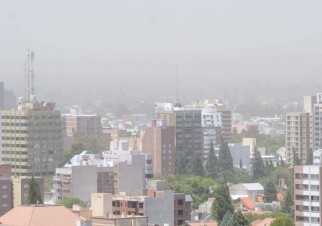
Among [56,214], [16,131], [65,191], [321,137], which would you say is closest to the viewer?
[56,214]

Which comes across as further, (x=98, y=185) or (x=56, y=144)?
(x=56, y=144)

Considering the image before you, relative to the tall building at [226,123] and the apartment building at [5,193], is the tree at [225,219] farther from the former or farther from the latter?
the tall building at [226,123]

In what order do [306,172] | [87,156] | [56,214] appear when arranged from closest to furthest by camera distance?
1. [56,214]
2. [306,172]
3. [87,156]

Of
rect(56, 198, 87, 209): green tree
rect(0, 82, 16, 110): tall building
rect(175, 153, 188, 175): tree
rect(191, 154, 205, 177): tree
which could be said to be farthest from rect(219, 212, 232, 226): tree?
rect(0, 82, 16, 110): tall building

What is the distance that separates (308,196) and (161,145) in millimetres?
25377

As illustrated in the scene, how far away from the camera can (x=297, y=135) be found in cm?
6225

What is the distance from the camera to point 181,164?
54.2m

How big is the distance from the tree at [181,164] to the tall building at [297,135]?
5.86 m

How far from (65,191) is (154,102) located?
4105 cm

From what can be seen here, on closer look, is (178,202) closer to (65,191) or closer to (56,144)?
(65,191)

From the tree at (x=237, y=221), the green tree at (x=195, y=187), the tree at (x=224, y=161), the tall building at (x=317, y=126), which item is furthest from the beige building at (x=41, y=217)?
the tall building at (x=317, y=126)

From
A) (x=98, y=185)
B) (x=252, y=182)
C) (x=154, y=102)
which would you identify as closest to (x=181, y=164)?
(x=252, y=182)

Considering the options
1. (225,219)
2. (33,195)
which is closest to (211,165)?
(225,219)

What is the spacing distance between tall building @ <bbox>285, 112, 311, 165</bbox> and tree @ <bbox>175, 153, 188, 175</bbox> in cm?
586
